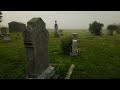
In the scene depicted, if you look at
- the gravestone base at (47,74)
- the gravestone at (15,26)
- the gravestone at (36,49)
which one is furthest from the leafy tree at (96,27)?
the gravestone at (36,49)

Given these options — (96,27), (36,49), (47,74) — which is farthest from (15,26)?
(36,49)

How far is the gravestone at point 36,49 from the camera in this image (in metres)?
6.20

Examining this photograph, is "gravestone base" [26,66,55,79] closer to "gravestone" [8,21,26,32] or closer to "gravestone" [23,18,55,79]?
"gravestone" [23,18,55,79]

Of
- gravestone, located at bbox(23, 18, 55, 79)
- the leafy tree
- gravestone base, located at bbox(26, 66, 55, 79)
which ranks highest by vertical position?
the leafy tree

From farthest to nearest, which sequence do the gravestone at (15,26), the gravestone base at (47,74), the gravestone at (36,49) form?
the gravestone at (15,26) < the gravestone base at (47,74) < the gravestone at (36,49)

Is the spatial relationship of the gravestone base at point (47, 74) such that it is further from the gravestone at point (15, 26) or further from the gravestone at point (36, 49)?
the gravestone at point (15, 26)

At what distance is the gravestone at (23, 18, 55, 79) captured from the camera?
6.20m

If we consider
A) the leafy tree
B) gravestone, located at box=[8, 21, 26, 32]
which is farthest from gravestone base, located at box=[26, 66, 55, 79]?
gravestone, located at box=[8, 21, 26, 32]

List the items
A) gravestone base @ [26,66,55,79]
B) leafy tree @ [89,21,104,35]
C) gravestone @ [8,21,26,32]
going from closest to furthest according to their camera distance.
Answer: gravestone base @ [26,66,55,79], leafy tree @ [89,21,104,35], gravestone @ [8,21,26,32]

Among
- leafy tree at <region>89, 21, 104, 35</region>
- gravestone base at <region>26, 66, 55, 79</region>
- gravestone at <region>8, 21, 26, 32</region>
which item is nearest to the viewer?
gravestone base at <region>26, 66, 55, 79</region>

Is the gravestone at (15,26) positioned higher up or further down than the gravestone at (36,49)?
higher up

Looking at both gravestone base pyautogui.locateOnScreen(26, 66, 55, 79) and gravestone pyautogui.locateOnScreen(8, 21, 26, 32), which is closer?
gravestone base pyautogui.locateOnScreen(26, 66, 55, 79)
